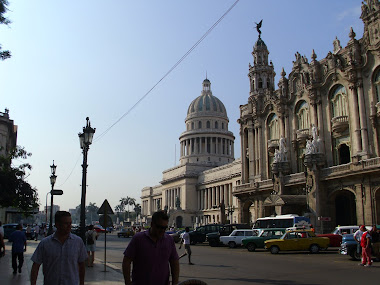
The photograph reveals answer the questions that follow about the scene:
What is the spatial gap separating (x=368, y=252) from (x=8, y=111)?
59.8m

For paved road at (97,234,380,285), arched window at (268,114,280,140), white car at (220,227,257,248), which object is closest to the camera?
paved road at (97,234,380,285)

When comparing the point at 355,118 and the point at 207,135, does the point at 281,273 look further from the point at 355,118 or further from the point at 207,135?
the point at 207,135

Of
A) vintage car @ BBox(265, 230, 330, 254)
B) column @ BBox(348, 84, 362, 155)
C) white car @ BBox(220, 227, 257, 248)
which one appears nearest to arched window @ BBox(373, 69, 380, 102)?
column @ BBox(348, 84, 362, 155)

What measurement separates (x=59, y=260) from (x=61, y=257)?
0.16 ft

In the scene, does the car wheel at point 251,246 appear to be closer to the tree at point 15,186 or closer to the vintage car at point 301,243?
the vintage car at point 301,243

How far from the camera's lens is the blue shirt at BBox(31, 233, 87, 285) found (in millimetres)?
6004

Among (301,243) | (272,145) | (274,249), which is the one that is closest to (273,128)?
(272,145)

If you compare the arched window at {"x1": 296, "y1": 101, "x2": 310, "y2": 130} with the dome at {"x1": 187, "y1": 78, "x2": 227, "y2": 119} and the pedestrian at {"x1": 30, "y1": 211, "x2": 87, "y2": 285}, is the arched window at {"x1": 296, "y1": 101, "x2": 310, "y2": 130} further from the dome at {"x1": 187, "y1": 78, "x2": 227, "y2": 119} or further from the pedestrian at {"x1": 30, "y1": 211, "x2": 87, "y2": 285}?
the dome at {"x1": 187, "y1": 78, "x2": 227, "y2": 119}

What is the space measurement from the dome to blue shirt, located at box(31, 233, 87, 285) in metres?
119

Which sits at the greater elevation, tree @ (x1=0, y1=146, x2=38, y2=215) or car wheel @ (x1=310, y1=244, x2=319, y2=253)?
tree @ (x1=0, y1=146, x2=38, y2=215)

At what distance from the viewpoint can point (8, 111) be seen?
2559 inches

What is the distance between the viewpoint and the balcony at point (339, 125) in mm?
42688

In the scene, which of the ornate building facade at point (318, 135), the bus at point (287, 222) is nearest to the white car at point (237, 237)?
the bus at point (287, 222)

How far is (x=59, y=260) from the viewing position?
239 inches
